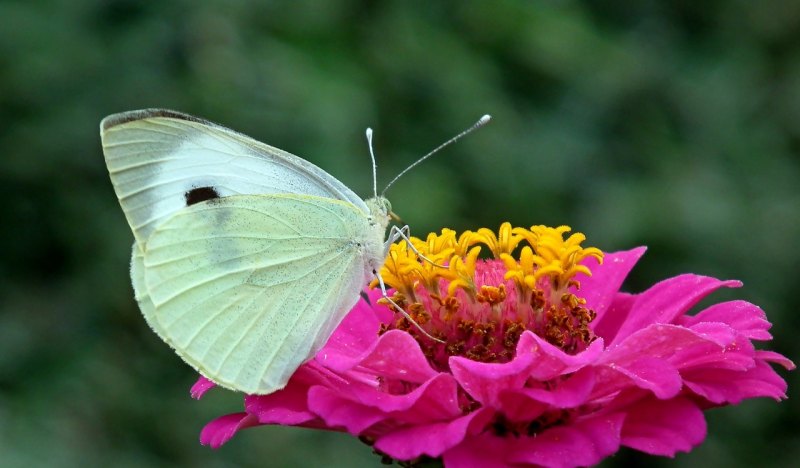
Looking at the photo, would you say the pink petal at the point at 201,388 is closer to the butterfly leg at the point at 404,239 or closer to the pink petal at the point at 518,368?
the butterfly leg at the point at 404,239

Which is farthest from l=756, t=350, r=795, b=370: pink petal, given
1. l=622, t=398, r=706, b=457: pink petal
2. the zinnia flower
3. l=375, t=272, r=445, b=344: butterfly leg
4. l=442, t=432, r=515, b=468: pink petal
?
l=375, t=272, r=445, b=344: butterfly leg

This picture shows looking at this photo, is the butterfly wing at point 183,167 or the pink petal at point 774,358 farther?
the butterfly wing at point 183,167

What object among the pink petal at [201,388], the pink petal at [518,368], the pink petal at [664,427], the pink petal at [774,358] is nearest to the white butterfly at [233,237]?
the pink petal at [201,388]

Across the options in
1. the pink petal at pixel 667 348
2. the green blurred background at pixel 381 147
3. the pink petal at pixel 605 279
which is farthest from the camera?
the green blurred background at pixel 381 147

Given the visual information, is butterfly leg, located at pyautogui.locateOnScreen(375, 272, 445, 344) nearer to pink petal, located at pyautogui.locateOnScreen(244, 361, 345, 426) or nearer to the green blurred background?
pink petal, located at pyautogui.locateOnScreen(244, 361, 345, 426)

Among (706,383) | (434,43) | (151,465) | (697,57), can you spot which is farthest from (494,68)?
(706,383)

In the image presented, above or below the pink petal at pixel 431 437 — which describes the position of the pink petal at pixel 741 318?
above
